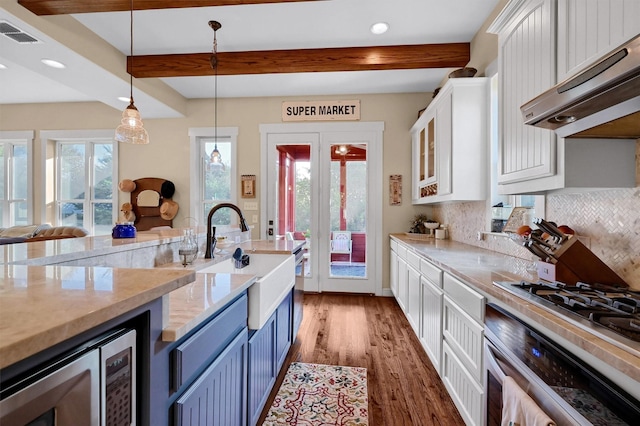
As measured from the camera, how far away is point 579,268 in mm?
1261

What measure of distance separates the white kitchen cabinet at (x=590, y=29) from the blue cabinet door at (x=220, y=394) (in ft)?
5.89

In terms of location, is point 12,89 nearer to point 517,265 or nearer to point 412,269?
point 412,269

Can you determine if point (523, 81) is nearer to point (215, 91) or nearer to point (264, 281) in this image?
point (264, 281)

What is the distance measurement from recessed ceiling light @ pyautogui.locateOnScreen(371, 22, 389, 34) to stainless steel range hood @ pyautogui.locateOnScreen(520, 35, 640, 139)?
6.43ft

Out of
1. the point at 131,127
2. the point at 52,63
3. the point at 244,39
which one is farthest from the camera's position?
the point at 244,39

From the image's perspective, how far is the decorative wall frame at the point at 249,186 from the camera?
437cm

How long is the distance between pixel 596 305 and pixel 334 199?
3.46 m

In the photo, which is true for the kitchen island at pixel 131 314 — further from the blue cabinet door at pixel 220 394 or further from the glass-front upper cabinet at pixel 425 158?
the glass-front upper cabinet at pixel 425 158

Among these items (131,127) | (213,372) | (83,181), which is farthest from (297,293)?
(83,181)

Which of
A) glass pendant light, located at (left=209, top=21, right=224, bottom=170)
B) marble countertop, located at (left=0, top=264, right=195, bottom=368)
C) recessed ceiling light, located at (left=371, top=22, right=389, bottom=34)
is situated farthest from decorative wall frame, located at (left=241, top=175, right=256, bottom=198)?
marble countertop, located at (left=0, top=264, right=195, bottom=368)

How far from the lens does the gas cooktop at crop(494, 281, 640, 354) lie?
0.75 metres

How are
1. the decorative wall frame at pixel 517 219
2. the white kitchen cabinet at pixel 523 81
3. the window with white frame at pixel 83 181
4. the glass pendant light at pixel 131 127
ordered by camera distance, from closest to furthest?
the white kitchen cabinet at pixel 523 81, the decorative wall frame at pixel 517 219, the glass pendant light at pixel 131 127, the window with white frame at pixel 83 181

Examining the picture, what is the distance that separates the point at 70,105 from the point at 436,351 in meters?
5.97

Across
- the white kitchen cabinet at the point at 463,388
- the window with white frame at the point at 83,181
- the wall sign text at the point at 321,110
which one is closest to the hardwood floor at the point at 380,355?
the white kitchen cabinet at the point at 463,388
